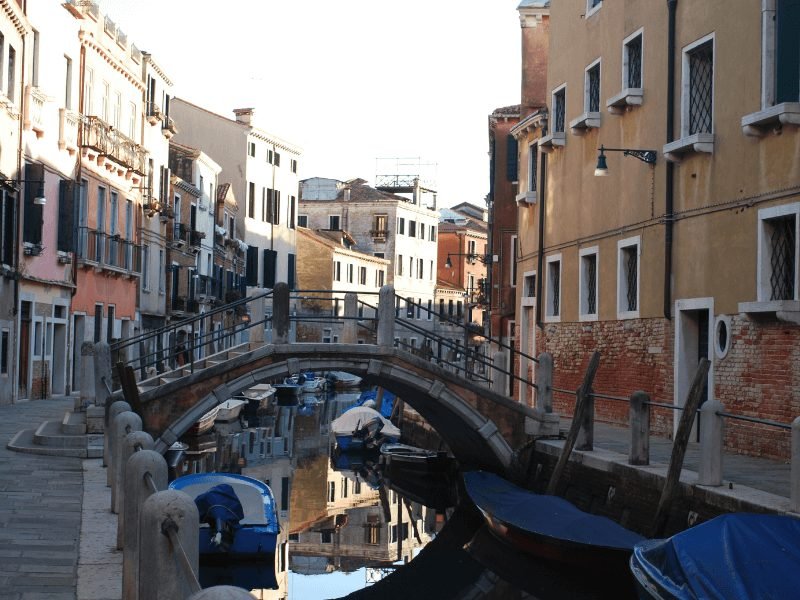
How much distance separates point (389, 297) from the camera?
18.0 meters

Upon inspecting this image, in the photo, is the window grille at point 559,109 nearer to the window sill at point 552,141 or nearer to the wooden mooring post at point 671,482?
the window sill at point 552,141

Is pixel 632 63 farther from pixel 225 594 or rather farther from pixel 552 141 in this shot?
pixel 225 594

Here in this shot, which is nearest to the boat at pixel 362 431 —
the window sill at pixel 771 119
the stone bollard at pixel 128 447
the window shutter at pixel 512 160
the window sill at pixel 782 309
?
the window shutter at pixel 512 160

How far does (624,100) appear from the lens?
1911cm

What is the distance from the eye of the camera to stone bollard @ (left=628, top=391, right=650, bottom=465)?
14.0 meters

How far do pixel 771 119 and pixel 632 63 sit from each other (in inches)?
214

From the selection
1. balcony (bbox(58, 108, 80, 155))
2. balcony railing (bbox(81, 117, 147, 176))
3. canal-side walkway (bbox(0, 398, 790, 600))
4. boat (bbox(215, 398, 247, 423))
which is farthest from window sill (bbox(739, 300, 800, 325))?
boat (bbox(215, 398, 247, 423))

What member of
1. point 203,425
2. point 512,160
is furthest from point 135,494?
point 512,160

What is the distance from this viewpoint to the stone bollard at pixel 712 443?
472 inches

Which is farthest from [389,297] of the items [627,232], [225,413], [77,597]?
[225,413]

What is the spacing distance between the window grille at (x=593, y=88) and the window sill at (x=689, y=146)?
4.00m

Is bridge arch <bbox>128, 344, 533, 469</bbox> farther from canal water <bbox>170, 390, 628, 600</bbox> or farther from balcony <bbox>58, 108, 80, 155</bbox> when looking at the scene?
balcony <bbox>58, 108, 80, 155</bbox>

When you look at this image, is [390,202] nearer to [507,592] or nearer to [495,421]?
[495,421]

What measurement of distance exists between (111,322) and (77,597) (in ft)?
78.4
